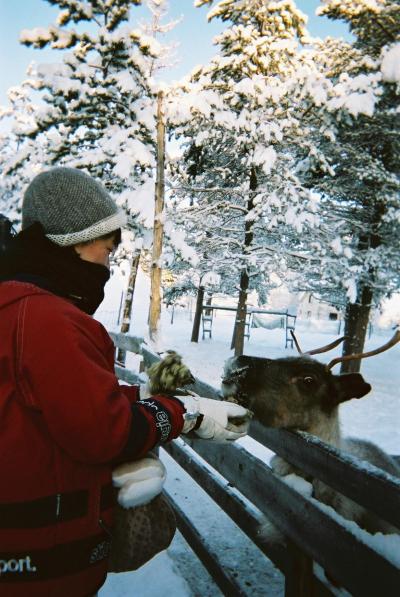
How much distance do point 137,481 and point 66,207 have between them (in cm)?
108

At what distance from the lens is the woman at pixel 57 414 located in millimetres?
1270

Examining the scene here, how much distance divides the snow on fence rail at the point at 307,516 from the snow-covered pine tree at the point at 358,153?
32.6 feet

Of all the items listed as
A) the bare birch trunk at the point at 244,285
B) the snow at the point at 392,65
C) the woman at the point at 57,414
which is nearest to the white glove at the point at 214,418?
the woman at the point at 57,414

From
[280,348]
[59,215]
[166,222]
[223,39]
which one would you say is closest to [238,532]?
[59,215]

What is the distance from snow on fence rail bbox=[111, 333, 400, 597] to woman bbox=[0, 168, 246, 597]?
805 mm

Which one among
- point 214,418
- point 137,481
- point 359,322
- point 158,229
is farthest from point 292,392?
point 359,322

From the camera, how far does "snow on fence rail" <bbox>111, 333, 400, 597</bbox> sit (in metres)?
1.58

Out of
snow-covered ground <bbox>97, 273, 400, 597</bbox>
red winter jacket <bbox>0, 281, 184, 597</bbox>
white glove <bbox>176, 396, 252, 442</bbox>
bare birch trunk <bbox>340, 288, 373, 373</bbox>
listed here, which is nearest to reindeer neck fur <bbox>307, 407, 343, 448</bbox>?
white glove <bbox>176, 396, 252, 442</bbox>

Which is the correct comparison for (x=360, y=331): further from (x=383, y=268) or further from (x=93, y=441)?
(x=93, y=441)

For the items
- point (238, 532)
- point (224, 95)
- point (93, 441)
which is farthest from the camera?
point (224, 95)

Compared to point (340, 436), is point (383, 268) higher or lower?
higher

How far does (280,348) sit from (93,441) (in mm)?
22097

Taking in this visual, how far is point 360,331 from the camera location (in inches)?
531

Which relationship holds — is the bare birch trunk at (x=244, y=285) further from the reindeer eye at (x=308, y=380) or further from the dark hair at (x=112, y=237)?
the dark hair at (x=112, y=237)
